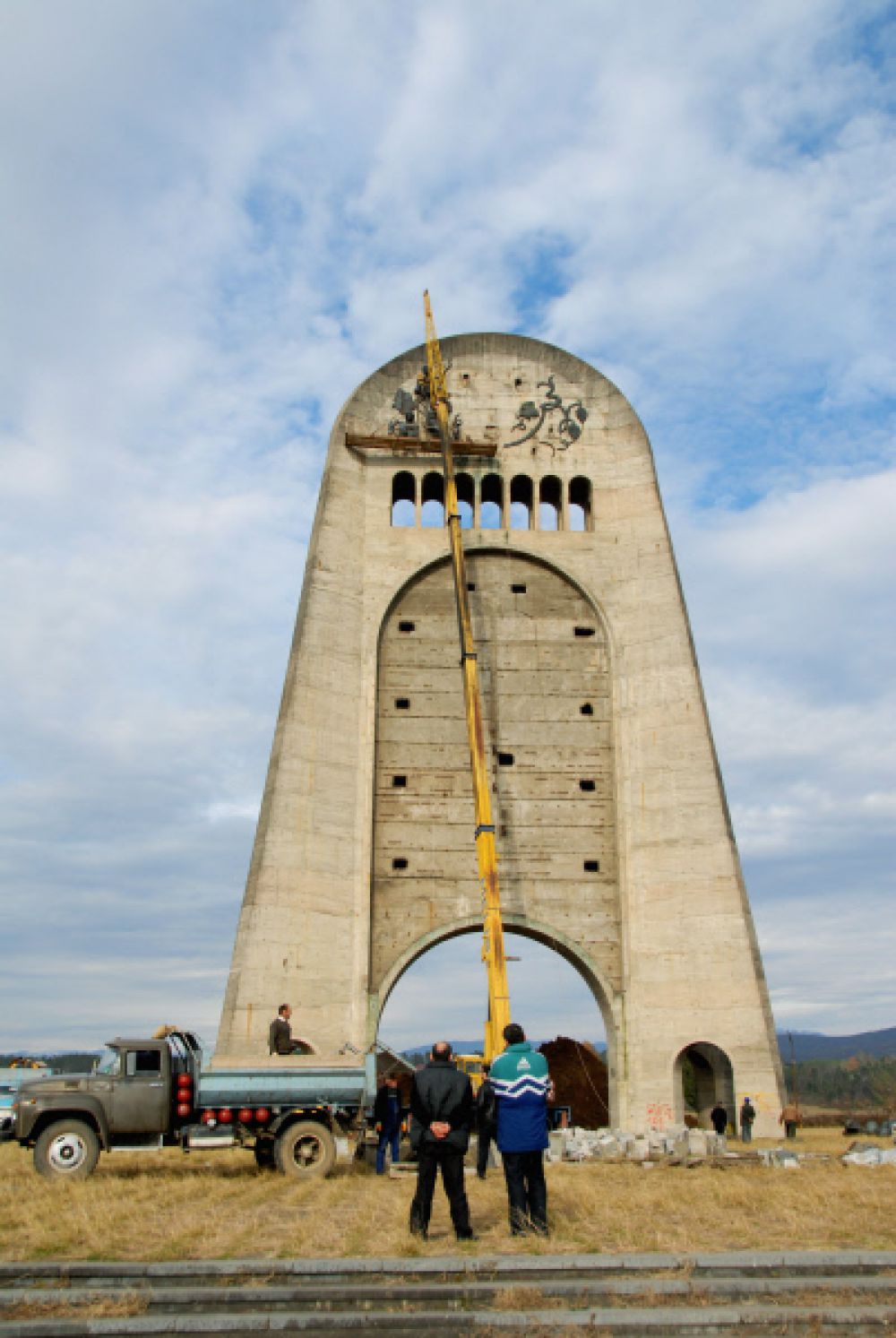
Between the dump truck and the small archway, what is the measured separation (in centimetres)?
1185

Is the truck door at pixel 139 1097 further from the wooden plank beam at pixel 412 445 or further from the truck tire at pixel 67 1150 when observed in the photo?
the wooden plank beam at pixel 412 445

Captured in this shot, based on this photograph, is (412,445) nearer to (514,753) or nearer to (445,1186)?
(514,753)

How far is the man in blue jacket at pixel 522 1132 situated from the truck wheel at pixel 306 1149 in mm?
5778

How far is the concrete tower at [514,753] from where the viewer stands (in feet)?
77.3

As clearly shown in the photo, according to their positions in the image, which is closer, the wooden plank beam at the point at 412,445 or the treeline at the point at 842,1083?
the wooden plank beam at the point at 412,445

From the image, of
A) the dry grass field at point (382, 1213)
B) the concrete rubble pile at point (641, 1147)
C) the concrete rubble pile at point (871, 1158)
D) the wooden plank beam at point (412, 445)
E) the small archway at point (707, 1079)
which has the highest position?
the wooden plank beam at point (412, 445)

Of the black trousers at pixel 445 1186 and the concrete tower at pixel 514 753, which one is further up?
the concrete tower at pixel 514 753

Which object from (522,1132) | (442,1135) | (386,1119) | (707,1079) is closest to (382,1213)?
(442,1135)

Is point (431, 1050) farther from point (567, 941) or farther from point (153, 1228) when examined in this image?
point (567, 941)

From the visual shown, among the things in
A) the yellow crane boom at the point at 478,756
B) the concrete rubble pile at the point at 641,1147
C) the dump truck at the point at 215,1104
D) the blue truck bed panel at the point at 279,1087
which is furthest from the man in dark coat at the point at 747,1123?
the blue truck bed panel at the point at 279,1087

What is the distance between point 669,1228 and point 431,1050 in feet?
7.42

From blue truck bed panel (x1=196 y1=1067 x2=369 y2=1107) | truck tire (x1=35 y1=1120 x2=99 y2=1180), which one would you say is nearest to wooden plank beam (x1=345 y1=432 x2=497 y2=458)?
blue truck bed panel (x1=196 y1=1067 x2=369 y2=1107)

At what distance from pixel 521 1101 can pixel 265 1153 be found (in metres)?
7.03

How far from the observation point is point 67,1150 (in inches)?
487
